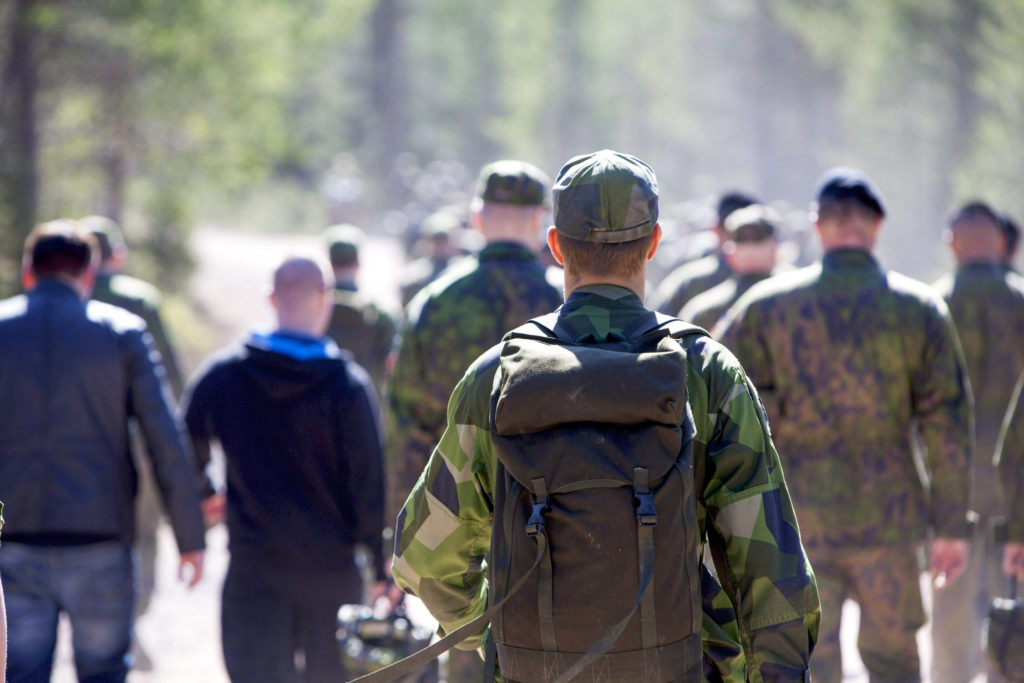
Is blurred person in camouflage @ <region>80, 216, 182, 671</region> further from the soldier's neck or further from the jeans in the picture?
the soldier's neck

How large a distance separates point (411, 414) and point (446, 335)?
0.36 meters

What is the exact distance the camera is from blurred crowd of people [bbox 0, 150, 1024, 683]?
4.75 metres

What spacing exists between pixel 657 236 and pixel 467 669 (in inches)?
102

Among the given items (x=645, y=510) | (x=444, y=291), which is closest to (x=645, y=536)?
(x=645, y=510)

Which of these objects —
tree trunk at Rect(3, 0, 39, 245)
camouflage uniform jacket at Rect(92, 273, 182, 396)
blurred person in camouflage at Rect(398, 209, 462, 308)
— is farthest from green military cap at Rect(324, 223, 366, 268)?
tree trunk at Rect(3, 0, 39, 245)

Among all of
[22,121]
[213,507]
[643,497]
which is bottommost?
[213,507]

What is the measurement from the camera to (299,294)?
500 centimetres

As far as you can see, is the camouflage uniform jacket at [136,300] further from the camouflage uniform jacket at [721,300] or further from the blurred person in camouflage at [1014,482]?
the blurred person in camouflage at [1014,482]

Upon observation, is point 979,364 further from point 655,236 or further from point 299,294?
point 655,236

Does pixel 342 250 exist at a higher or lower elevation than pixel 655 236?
higher

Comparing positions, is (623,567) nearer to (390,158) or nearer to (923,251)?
(923,251)

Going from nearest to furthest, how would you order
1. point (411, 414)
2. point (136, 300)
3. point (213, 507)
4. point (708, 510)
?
point (708, 510)
point (411, 414)
point (213, 507)
point (136, 300)

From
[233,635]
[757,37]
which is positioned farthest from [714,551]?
[757,37]

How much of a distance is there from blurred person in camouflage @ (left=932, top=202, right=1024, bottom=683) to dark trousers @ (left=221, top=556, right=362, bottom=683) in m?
3.26
